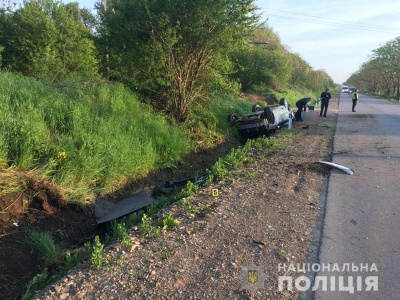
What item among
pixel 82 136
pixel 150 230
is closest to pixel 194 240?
pixel 150 230

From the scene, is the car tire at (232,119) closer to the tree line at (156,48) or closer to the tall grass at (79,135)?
the tree line at (156,48)

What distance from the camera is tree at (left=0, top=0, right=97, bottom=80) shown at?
45.7 feet

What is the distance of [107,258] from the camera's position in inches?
150

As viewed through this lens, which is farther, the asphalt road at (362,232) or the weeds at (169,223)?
the weeds at (169,223)

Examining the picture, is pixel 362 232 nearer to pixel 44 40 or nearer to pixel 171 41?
pixel 171 41

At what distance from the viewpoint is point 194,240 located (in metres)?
4.23

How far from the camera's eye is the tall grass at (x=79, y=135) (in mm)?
6133

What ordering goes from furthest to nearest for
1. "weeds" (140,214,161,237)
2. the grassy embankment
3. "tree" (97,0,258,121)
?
"tree" (97,0,258,121) < the grassy embankment < "weeds" (140,214,161,237)

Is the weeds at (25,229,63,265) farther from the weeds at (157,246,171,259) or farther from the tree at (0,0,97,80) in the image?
the tree at (0,0,97,80)

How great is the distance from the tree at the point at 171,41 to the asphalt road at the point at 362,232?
5.37 meters

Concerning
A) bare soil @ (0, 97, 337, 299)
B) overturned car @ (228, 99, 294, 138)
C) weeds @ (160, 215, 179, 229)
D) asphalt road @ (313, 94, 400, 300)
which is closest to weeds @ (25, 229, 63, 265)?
bare soil @ (0, 97, 337, 299)

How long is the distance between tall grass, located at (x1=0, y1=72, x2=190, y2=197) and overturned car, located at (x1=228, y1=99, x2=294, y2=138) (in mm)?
4313

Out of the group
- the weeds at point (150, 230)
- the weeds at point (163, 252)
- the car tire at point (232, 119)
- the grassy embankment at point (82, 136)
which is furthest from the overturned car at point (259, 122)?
the weeds at point (163, 252)

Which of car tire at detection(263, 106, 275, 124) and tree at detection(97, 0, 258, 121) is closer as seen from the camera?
tree at detection(97, 0, 258, 121)
